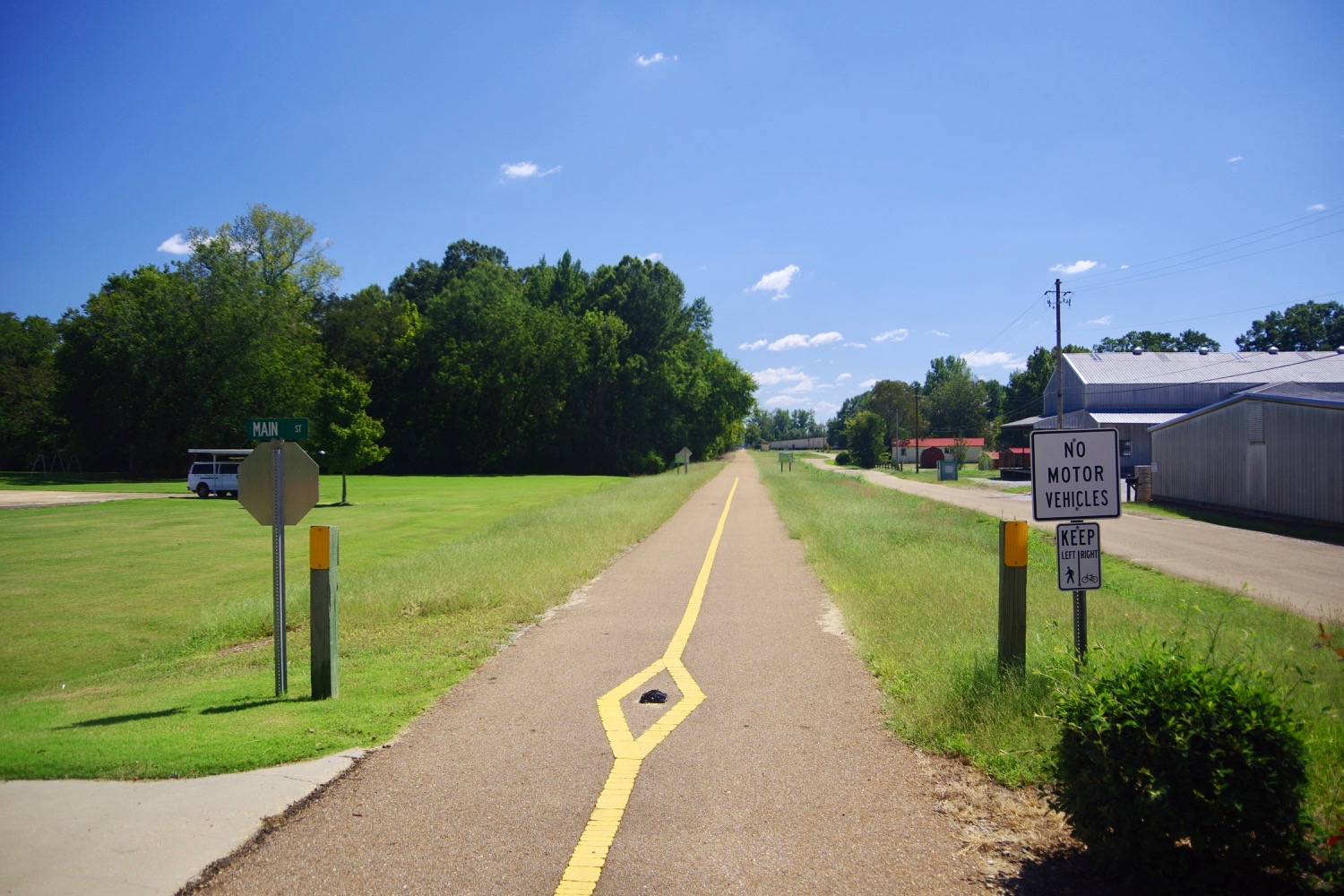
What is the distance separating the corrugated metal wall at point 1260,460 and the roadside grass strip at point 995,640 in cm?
1096

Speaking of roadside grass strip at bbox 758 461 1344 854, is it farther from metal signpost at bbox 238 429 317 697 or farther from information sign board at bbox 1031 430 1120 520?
metal signpost at bbox 238 429 317 697

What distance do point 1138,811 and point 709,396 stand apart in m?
94.1

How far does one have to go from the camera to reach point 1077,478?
5590mm

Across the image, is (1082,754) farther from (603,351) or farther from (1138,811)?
(603,351)

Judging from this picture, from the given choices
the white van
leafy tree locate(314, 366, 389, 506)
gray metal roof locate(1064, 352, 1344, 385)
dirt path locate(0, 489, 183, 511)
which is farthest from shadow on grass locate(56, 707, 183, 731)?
gray metal roof locate(1064, 352, 1344, 385)

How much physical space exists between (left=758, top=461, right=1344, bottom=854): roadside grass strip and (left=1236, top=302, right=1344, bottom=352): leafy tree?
103624 mm

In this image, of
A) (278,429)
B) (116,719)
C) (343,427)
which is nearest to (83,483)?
(343,427)

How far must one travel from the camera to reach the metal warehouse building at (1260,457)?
923 inches

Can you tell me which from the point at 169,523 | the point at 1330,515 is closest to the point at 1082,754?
the point at 1330,515

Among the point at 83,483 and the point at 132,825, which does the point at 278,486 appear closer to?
the point at 132,825

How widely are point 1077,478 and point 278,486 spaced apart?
6473 millimetres

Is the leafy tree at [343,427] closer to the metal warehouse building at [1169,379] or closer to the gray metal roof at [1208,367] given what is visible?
the metal warehouse building at [1169,379]

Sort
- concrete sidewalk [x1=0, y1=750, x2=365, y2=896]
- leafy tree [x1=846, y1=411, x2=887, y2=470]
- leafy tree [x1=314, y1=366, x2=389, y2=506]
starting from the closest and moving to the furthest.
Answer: concrete sidewalk [x1=0, y1=750, x2=365, y2=896], leafy tree [x1=314, y1=366, x2=389, y2=506], leafy tree [x1=846, y1=411, x2=887, y2=470]

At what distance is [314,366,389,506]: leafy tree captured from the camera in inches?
1615
